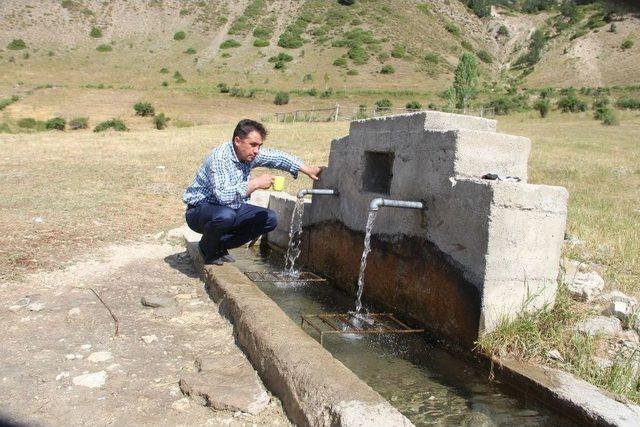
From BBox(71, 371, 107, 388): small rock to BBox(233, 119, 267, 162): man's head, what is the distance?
221cm

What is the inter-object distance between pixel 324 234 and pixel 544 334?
2.90 metres

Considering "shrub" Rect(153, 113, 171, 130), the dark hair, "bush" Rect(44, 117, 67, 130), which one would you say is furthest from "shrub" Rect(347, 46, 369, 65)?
the dark hair

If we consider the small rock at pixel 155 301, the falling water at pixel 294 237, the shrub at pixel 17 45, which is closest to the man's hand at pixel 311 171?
the falling water at pixel 294 237

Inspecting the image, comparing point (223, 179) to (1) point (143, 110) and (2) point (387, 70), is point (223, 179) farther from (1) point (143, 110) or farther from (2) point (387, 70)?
(2) point (387, 70)

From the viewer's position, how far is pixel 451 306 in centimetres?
383

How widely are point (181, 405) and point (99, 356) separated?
813 millimetres

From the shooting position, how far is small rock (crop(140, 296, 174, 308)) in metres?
4.25

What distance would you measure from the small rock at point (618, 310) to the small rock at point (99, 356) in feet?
10.9

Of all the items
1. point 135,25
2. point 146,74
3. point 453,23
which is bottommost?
point 146,74

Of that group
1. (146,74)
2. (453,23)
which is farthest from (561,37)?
(146,74)

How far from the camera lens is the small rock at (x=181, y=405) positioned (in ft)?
8.96

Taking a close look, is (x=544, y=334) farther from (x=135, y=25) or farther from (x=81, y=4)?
(x=81, y=4)

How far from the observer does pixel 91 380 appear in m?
2.97

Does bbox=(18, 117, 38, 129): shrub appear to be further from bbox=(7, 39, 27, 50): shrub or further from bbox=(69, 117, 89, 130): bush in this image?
bbox=(7, 39, 27, 50): shrub
